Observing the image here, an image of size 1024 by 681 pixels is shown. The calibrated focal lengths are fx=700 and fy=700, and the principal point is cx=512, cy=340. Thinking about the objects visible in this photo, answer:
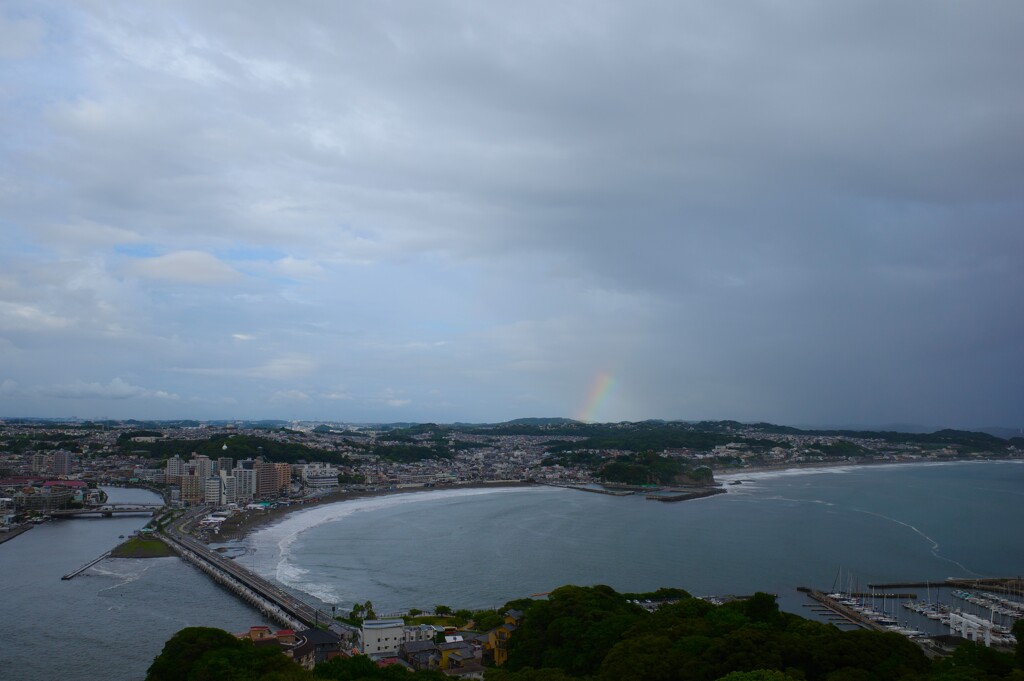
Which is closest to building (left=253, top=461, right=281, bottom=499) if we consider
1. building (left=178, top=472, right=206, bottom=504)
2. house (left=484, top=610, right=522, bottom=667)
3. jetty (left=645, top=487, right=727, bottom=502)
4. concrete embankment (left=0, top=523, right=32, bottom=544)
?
building (left=178, top=472, right=206, bottom=504)

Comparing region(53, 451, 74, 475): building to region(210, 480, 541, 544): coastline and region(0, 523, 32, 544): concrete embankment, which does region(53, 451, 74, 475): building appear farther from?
region(210, 480, 541, 544): coastline

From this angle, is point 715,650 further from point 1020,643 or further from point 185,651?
point 185,651

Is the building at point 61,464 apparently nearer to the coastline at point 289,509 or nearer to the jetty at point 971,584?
the coastline at point 289,509

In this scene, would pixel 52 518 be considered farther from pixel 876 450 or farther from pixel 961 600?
pixel 876 450

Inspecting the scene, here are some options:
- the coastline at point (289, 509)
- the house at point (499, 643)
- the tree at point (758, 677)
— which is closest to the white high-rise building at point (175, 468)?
the coastline at point (289, 509)

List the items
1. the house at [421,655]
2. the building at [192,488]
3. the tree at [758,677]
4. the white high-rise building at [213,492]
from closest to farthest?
the tree at [758,677], the house at [421,655], the white high-rise building at [213,492], the building at [192,488]
